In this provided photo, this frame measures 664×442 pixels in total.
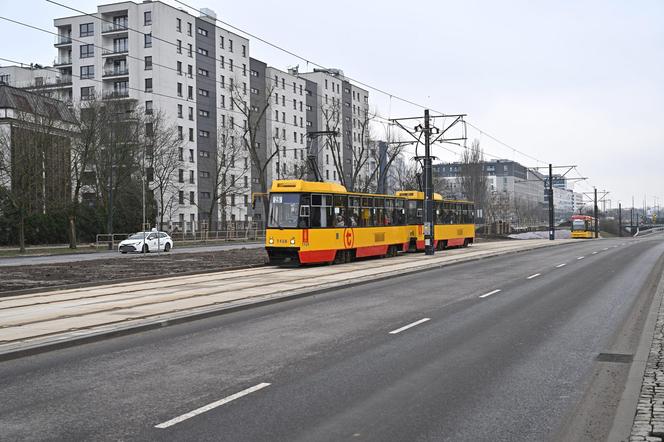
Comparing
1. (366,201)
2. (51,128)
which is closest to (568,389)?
(366,201)

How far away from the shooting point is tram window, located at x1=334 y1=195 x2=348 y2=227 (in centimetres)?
2759

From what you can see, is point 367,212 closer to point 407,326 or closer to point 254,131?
point 407,326

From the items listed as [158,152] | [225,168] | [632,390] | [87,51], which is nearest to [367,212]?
[632,390]

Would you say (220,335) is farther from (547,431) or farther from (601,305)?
(601,305)

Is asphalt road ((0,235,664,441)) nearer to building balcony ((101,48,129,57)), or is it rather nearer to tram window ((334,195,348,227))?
tram window ((334,195,348,227))

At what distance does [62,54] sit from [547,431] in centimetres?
8643

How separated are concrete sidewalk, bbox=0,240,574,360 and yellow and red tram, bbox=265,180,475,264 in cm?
249

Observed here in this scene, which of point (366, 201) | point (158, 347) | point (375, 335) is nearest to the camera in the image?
point (158, 347)

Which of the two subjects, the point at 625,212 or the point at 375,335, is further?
the point at 625,212

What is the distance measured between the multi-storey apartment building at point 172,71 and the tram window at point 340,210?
4452cm

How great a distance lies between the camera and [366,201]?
30578 mm

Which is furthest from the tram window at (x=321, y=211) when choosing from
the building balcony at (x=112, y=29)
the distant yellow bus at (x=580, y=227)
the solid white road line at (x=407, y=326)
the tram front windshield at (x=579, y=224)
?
the tram front windshield at (x=579, y=224)

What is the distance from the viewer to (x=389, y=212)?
3328cm

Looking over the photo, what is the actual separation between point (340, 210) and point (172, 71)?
5475cm
